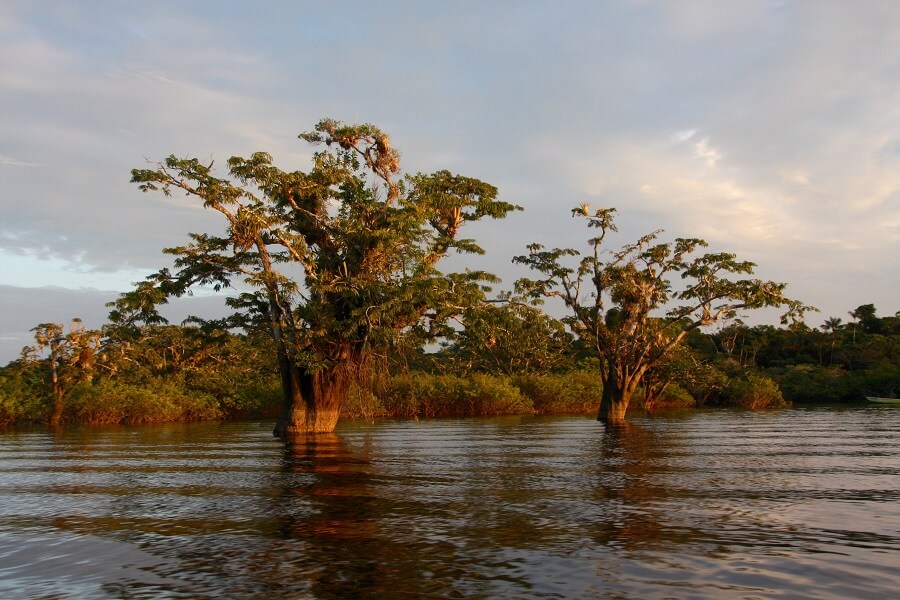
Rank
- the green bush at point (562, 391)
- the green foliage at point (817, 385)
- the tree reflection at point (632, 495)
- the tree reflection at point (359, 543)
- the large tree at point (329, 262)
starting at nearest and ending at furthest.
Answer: the tree reflection at point (359, 543), the tree reflection at point (632, 495), the large tree at point (329, 262), the green bush at point (562, 391), the green foliage at point (817, 385)

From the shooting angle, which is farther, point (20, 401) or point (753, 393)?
point (753, 393)

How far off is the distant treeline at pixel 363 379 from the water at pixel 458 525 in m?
8.66

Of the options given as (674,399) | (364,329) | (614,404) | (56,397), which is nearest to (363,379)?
(364,329)

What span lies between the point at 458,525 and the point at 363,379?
62.8ft

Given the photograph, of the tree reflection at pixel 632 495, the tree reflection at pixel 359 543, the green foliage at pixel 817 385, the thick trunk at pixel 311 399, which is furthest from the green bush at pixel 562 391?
the tree reflection at pixel 359 543

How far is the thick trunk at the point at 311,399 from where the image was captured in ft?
98.1

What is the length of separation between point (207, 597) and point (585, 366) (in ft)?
203

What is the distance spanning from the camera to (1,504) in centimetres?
1412

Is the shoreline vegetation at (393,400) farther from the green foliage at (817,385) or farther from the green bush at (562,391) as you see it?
the green foliage at (817,385)

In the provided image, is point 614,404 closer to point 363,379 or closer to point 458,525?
point 363,379

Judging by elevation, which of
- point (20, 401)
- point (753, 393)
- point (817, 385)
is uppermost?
point (20, 401)

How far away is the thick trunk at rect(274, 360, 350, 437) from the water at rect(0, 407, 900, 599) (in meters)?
7.30

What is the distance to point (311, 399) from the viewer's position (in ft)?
99.7

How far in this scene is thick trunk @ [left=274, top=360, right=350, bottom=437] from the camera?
29.9 m
